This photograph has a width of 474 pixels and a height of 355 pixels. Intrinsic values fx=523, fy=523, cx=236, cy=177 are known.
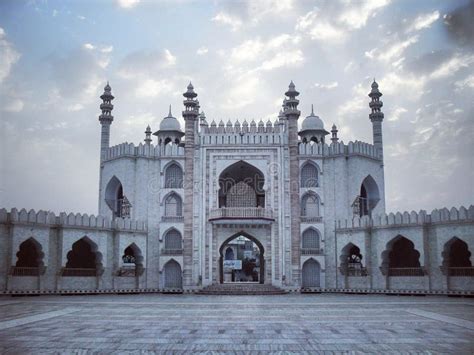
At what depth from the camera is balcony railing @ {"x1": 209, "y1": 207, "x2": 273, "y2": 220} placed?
32.5 metres

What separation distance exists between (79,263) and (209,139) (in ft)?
37.7

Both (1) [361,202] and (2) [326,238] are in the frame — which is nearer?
(2) [326,238]

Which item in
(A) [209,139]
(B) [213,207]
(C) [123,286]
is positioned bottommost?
(C) [123,286]

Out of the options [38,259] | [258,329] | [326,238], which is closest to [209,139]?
[326,238]

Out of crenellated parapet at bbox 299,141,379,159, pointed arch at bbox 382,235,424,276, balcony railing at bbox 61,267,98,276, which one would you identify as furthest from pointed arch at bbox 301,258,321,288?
balcony railing at bbox 61,267,98,276

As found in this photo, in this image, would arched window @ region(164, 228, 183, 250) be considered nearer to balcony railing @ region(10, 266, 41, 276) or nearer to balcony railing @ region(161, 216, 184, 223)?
balcony railing @ region(161, 216, 184, 223)

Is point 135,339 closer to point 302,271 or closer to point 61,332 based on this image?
point 61,332

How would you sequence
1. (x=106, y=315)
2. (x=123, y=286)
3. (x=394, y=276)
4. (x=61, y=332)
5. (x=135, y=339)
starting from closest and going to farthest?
(x=135, y=339) → (x=61, y=332) → (x=106, y=315) → (x=394, y=276) → (x=123, y=286)

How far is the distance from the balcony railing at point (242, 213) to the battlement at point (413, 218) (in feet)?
15.5

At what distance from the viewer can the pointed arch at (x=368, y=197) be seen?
35.2 metres

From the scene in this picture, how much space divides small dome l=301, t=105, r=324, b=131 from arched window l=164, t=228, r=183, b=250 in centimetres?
1244

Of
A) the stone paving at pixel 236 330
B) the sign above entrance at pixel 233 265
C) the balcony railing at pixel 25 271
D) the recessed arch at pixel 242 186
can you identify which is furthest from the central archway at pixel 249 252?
the stone paving at pixel 236 330

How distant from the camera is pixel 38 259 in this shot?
2773cm

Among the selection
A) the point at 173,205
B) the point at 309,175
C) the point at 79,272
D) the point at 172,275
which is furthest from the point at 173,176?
the point at 309,175
